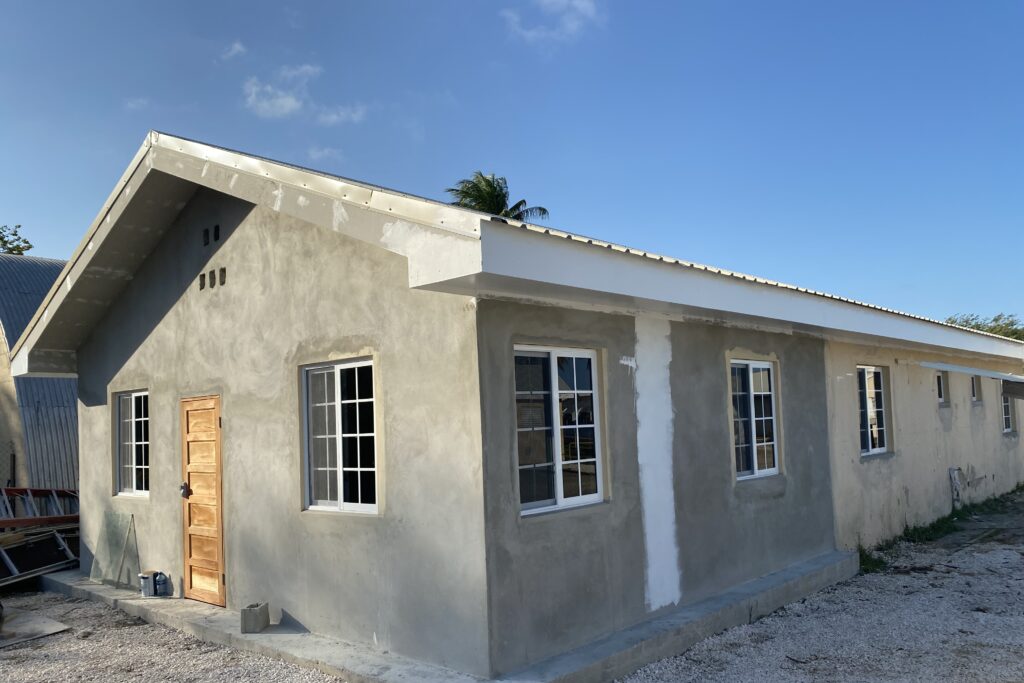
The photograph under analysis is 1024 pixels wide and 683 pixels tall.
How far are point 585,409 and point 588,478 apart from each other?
22.8 inches

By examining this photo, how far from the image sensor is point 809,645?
6.71 metres

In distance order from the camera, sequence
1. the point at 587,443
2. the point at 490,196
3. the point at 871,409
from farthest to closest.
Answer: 1. the point at 490,196
2. the point at 871,409
3. the point at 587,443

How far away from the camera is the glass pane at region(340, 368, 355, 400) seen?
22.1ft

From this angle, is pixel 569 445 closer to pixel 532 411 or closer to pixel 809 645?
pixel 532 411

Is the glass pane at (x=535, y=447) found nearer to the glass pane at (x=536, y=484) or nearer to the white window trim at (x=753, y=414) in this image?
the glass pane at (x=536, y=484)

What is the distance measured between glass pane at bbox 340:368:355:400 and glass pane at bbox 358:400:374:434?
181 mm

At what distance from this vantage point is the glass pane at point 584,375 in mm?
Answer: 6512

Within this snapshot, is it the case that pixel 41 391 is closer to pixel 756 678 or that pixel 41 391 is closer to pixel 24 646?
pixel 24 646

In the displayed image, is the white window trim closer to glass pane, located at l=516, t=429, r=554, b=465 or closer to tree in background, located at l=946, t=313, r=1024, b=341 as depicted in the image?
glass pane, located at l=516, t=429, r=554, b=465

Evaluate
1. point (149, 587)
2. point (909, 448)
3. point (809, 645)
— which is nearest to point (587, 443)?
point (809, 645)

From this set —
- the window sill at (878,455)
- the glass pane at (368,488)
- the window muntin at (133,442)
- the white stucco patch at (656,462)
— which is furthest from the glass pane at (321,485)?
the window sill at (878,455)

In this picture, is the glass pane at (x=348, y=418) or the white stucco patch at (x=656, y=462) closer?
the glass pane at (x=348, y=418)

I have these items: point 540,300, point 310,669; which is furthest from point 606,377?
point 310,669

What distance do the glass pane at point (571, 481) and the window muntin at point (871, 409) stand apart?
6603 mm
